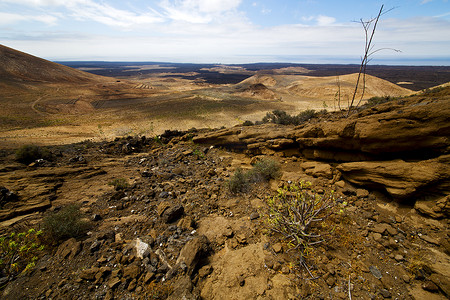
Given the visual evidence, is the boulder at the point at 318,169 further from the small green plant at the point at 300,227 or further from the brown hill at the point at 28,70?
the brown hill at the point at 28,70

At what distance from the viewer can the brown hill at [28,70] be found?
37.7m

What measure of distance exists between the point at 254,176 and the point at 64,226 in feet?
16.0

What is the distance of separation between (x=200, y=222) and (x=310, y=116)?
9578 millimetres

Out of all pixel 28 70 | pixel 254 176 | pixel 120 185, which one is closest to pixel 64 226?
pixel 120 185

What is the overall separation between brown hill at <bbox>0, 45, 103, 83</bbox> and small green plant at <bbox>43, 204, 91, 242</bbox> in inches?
1938

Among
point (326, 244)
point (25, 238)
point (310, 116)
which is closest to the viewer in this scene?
point (326, 244)

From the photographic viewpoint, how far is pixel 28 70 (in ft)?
138

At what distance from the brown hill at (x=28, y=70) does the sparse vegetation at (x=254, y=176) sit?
51456 millimetres

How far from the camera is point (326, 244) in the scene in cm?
335

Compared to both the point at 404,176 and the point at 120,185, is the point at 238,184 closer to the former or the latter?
the point at 404,176

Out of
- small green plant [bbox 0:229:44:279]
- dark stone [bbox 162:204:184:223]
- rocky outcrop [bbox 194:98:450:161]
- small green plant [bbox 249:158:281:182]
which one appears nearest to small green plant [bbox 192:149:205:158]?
small green plant [bbox 249:158:281:182]

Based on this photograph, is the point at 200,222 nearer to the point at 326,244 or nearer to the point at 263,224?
the point at 263,224

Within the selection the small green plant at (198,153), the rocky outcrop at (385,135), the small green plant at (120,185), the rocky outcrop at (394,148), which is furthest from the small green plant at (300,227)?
the small green plant at (198,153)

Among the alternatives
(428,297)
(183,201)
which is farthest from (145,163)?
(428,297)
